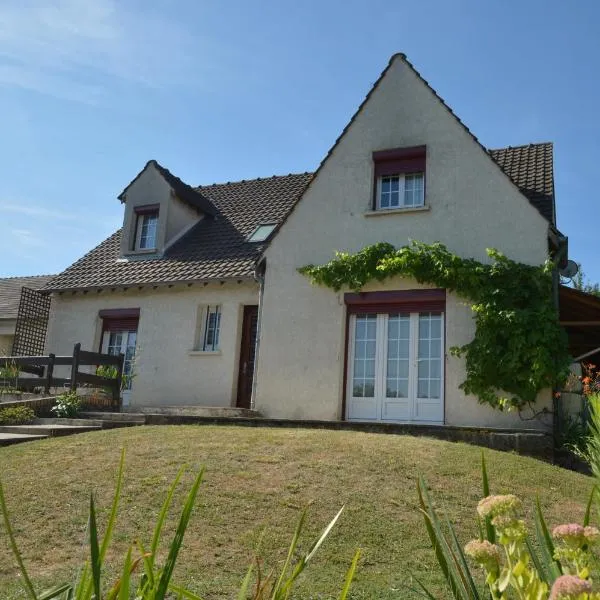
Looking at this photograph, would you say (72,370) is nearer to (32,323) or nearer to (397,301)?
(32,323)

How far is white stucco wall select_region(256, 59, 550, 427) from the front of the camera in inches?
521

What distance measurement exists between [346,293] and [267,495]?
7.37m

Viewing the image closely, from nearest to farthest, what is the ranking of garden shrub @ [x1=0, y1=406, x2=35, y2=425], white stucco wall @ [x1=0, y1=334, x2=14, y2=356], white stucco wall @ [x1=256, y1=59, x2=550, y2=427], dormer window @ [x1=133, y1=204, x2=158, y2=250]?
white stucco wall @ [x1=256, y1=59, x2=550, y2=427], garden shrub @ [x1=0, y1=406, x2=35, y2=425], dormer window @ [x1=133, y1=204, x2=158, y2=250], white stucco wall @ [x1=0, y1=334, x2=14, y2=356]

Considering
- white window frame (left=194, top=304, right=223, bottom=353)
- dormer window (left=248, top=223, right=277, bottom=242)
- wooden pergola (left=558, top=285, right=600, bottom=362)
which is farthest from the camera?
dormer window (left=248, top=223, right=277, bottom=242)

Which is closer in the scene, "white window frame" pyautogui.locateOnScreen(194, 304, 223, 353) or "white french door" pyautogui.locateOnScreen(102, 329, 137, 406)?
"white window frame" pyautogui.locateOnScreen(194, 304, 223, 353)

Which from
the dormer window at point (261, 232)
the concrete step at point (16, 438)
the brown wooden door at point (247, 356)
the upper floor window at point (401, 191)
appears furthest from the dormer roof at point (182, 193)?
the concrete step at point (16, 438)

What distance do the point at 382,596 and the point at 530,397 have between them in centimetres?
762

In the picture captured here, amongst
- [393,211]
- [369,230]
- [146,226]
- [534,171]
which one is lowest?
[369,230]

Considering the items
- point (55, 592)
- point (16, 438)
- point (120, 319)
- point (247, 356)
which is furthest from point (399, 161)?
point (55, 592)

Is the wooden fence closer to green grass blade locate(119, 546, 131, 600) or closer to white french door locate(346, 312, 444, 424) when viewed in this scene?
white french door locate(346, 312, 444, 424)

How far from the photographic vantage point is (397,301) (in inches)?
545

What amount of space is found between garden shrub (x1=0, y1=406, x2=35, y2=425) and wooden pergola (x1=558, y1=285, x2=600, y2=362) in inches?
404

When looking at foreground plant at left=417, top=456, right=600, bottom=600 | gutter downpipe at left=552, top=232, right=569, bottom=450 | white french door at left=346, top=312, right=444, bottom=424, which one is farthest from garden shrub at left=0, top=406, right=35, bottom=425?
foreground plant at left=417, top=456, right=600, bottom=600

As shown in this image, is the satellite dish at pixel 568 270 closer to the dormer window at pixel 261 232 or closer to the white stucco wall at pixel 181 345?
the white stucco wall at pixel 181 345
